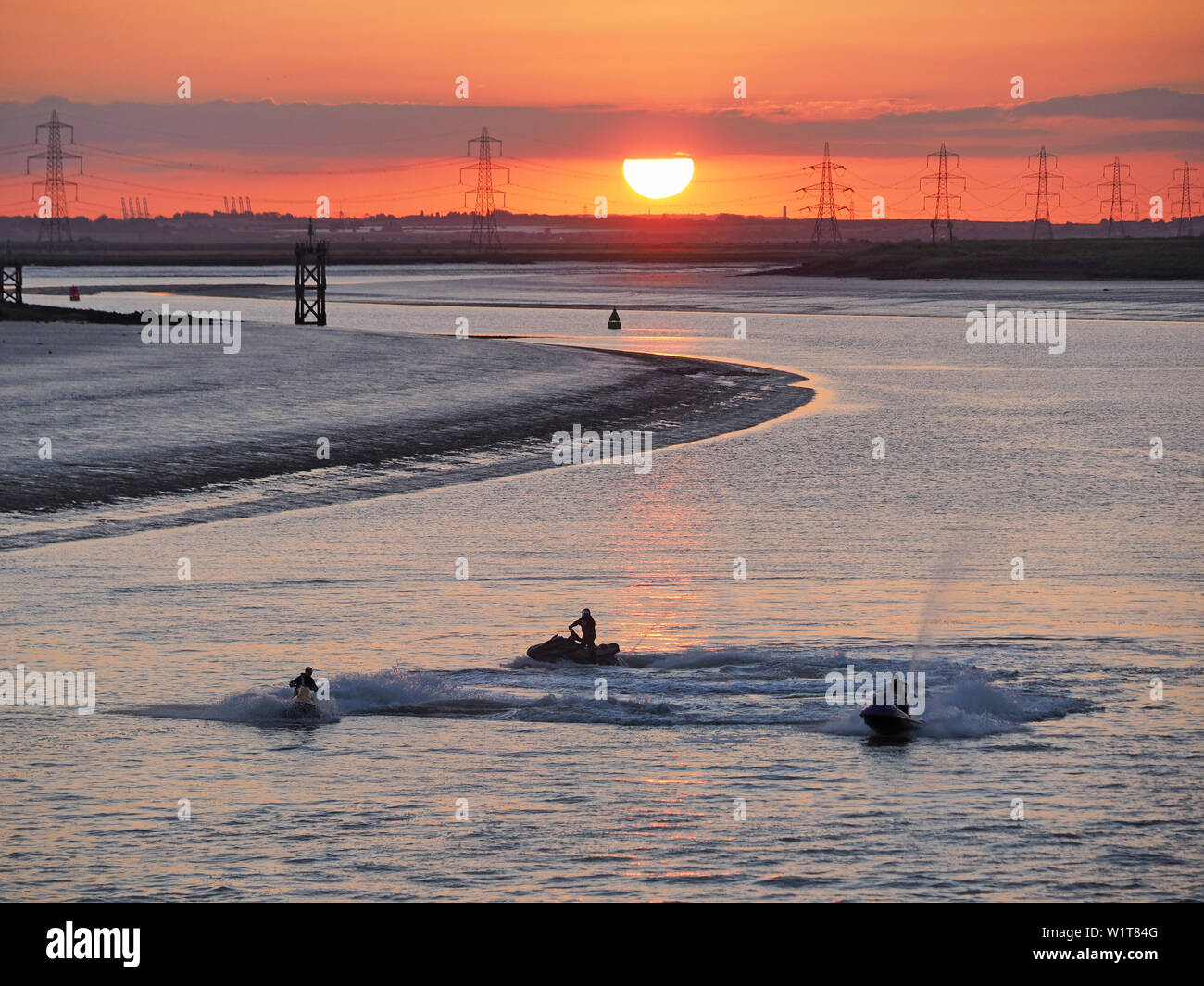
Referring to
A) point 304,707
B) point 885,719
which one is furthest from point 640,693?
point 304,707

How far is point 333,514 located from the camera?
32.4 metres

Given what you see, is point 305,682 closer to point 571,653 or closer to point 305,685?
point 305,685

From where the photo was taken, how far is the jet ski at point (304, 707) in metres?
18.0

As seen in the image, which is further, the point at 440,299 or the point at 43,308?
the point at 440,299

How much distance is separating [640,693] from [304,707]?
404 cm

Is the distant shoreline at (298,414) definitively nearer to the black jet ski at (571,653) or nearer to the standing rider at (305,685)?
the standing rider at (305,685)

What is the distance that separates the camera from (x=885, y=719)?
57.0ft

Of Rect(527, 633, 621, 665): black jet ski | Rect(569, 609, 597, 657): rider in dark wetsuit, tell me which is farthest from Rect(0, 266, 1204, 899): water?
Rect(569, 609, 597, 657): rider in dark wetsuit

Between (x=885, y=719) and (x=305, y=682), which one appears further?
(x=305, y=682)
